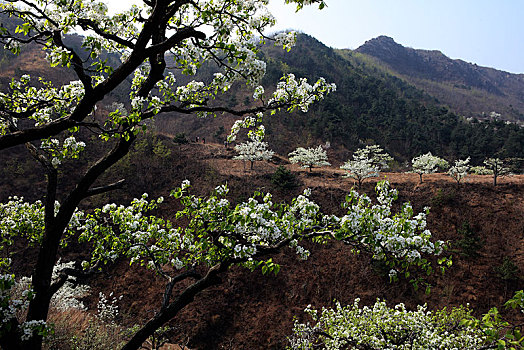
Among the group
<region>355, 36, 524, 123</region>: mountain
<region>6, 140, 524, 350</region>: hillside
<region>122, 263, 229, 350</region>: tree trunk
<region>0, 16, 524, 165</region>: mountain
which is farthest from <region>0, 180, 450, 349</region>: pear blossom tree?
<region>355, 36, 524, 123</region>: mountain

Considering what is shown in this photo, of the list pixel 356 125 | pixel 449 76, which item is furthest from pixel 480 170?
pixel 449 76

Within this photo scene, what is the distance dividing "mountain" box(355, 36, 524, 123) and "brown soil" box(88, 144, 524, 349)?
73.2 m

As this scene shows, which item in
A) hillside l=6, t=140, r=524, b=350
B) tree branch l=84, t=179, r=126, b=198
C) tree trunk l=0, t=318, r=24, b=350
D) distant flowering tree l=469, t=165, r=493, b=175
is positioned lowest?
hillside l=6, t=140, r=524, b=350

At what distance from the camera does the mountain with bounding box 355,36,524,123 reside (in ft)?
267

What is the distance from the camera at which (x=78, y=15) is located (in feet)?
9.40

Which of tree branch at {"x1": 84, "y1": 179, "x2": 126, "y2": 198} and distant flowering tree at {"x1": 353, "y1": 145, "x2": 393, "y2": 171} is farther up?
distant flowering tree at {"x1": 353, "y1": 145, "x2": 393, "y2": 171}

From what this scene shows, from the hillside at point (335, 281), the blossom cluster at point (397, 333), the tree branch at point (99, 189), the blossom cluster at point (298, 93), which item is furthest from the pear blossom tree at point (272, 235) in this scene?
the hillside at point (335, 281)

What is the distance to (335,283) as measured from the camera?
1284cm

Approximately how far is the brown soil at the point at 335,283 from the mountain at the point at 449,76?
240 feet

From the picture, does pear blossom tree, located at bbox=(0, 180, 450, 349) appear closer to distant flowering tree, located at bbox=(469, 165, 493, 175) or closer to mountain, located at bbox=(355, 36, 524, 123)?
distant flowering tree, located at bbox=(469, 165, 493, 175)

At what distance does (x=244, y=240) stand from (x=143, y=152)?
20.0 metres

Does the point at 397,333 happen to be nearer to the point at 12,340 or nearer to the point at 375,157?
the point at 12,340

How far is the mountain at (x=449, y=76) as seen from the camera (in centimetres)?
8125

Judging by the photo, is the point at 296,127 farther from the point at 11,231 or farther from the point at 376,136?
the point at 11,231
